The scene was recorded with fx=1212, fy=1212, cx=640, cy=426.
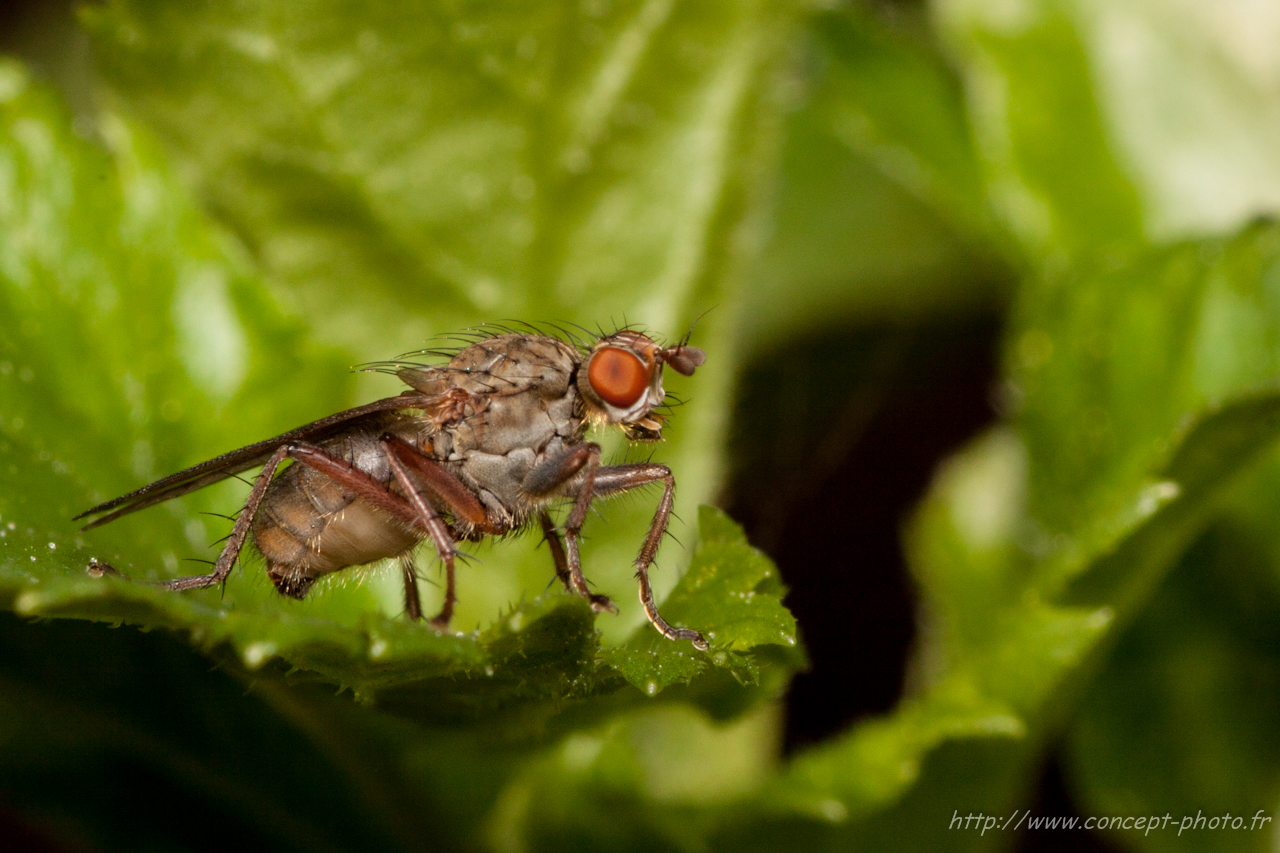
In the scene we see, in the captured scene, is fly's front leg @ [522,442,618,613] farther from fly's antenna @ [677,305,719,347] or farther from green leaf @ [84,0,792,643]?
fly's antenna @ [677,305,719,347]

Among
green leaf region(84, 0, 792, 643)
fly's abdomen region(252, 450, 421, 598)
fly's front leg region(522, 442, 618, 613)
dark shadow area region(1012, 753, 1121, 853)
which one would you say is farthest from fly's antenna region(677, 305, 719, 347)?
dark shadow area region(1012, 753, 1121, 853)

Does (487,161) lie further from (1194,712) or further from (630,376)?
(1194,712)

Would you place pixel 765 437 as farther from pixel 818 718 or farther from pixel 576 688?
pixel 576 688

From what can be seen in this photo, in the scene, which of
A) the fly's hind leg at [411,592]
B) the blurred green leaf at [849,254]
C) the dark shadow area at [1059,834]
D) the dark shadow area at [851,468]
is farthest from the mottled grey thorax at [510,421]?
the dark shadow area at [1059,834]

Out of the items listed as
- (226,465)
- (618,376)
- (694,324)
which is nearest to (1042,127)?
(694,324)

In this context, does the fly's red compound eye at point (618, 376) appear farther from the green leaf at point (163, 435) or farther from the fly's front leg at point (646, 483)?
the green leaf at point (163, 435)

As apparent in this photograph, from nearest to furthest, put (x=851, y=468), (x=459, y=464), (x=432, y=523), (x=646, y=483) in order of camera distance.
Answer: (x=432, y=523) < (x=646, y=483) < (x=459, y=464) < (x=851, y=468)
